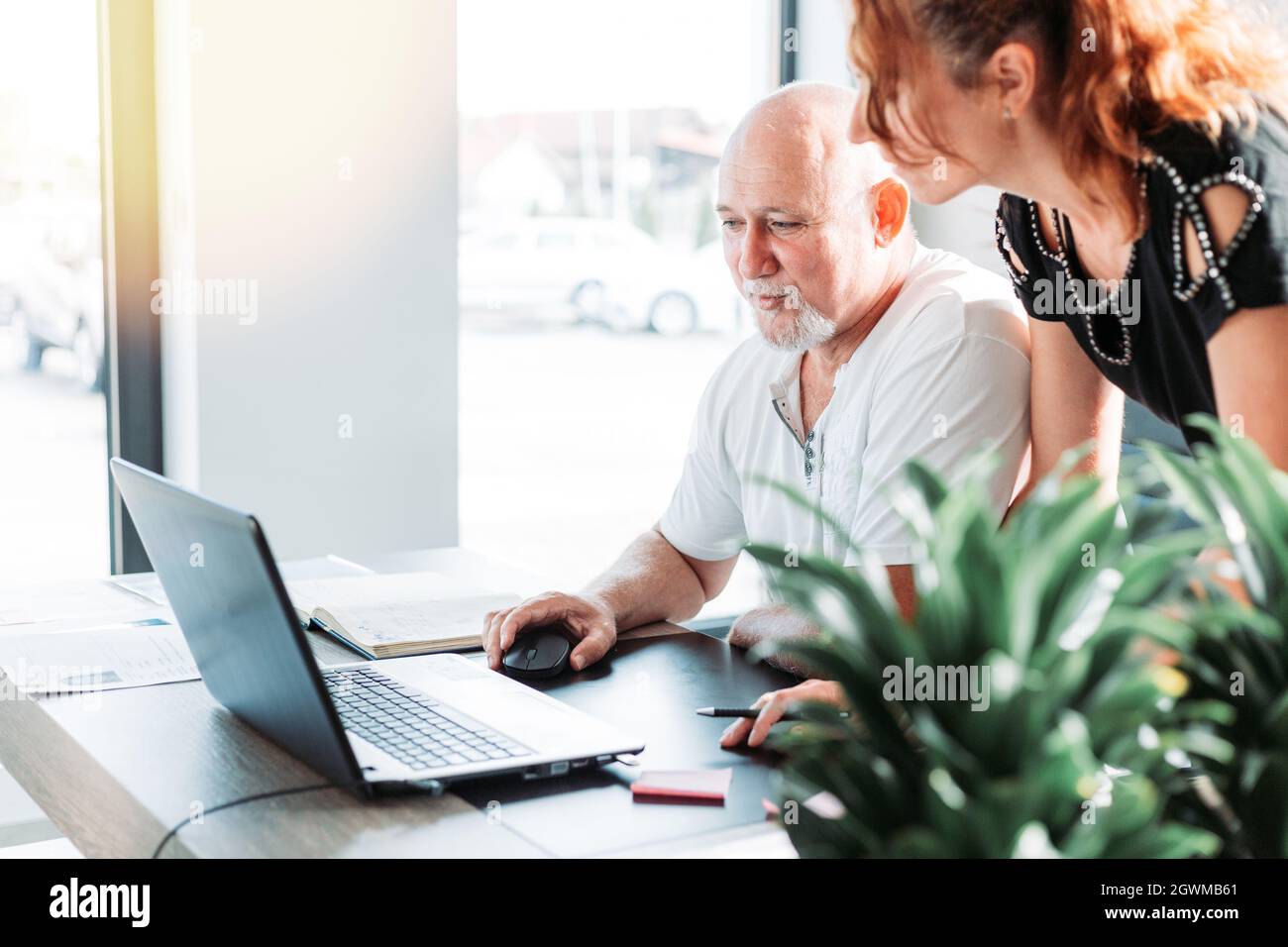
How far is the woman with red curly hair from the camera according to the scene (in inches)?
48.1

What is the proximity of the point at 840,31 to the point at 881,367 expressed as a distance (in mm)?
2297

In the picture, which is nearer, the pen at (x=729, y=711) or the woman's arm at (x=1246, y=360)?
the woman's arm at (x=1246, y=360)

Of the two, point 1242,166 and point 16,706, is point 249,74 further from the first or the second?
point 1242,166

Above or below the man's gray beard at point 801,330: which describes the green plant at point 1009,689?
below

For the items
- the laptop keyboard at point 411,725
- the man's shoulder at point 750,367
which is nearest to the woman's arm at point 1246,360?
the laptop keyboard at point 411,725

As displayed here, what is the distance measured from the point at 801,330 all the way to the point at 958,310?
0.75 feet

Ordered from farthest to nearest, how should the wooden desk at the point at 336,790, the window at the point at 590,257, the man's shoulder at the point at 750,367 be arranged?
the window at the point at 590,257, the man's shoulder at the point at 750,367, the wooden desk at the point at 336,790

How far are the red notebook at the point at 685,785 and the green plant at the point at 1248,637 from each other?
481mm

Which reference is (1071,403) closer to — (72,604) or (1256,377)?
(1256,377)

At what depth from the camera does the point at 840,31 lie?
3934 mm

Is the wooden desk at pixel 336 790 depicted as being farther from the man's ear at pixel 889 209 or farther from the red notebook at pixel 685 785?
the man's ear at pixel 889 209

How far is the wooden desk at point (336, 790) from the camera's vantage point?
1097 mm

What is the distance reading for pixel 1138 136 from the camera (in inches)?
50.3

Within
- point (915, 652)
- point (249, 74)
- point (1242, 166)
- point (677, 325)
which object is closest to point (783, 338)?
point (1242, 166)
